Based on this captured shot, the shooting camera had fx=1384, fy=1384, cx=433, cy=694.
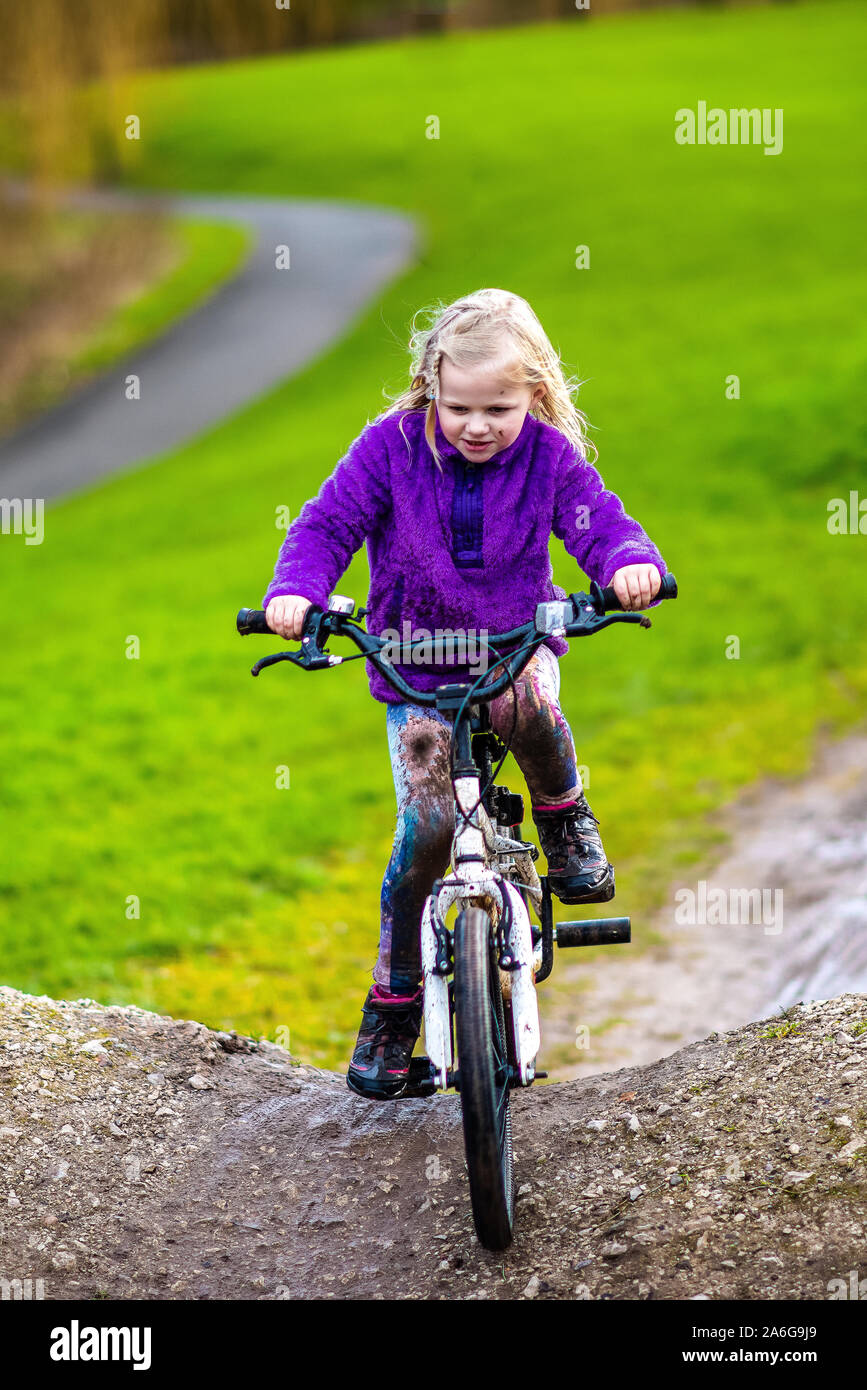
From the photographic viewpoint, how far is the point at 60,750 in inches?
379

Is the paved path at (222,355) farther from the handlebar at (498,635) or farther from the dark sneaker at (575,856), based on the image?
the handlebar at (498,635)

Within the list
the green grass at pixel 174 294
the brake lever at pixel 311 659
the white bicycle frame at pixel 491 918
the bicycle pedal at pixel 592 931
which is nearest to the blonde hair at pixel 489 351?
the brake lever at pixel 311 659

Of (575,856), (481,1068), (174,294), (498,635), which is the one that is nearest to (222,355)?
(174,294)

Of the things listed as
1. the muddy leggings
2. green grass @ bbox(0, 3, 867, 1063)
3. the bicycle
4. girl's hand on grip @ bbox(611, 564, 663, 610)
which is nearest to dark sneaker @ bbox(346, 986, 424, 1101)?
the muddy leggings

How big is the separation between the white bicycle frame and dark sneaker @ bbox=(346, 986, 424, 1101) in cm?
52

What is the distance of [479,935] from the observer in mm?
3068

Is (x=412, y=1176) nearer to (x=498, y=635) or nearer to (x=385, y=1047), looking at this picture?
(x=385, y=1047)

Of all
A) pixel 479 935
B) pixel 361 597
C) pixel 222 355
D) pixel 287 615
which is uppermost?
pixel 222 355

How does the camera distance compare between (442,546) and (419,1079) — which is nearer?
(442,546)

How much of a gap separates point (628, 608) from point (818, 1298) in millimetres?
1590

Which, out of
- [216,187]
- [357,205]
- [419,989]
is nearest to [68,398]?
[357,205]

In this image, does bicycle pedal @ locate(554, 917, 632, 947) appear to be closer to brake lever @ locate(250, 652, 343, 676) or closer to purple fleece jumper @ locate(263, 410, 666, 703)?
purple fleece jumper @ locate(263, 410, 666, 703)

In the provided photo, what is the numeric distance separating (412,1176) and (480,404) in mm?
Result: 2079

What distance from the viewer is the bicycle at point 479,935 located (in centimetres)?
302
